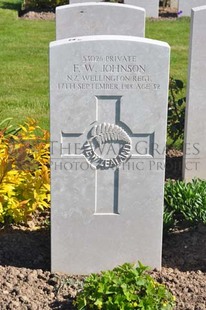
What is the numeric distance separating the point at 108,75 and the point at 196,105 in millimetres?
1859

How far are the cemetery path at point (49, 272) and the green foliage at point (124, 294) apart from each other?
214 mm

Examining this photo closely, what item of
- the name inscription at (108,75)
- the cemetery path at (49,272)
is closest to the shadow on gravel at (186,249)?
the cemetery path at (49,272)

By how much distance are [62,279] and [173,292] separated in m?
0.69

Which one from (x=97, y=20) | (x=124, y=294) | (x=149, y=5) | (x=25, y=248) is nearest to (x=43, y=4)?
(x=149, y=5)

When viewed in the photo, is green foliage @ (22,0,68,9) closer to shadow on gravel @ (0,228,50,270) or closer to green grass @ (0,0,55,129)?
green grass @ (0,0,55,129)

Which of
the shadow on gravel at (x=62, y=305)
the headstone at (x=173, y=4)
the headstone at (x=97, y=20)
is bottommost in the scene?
the shadow on gravel at (x=62, y=305)

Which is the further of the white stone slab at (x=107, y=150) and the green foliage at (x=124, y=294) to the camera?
the white stone slab at (x=107, y=150)

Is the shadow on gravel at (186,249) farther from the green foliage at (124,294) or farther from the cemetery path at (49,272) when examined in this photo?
the green foliage at (124,294)

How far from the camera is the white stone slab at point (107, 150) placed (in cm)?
382

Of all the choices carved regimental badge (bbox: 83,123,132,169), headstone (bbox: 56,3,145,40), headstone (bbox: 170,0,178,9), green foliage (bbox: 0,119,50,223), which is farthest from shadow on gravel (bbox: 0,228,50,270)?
headstone (bbox: 170,0,178,9)

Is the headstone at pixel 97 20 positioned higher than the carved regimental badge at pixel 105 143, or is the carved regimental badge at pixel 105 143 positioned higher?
the headstone at pixel 97 20

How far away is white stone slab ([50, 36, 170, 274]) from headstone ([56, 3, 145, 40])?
1.70 m

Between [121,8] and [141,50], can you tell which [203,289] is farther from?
[121,8]

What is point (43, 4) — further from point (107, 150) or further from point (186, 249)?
point (107, 150)
